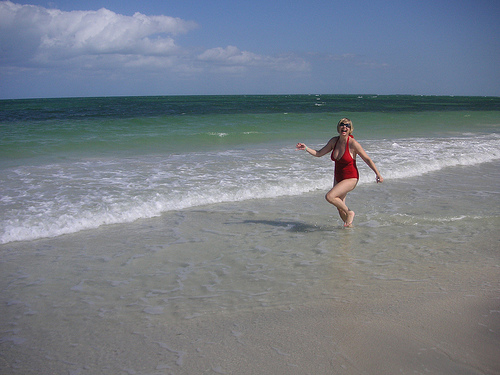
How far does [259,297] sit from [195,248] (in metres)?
1.50

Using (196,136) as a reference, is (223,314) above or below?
below

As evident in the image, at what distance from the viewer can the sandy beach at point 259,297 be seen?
9.02 ft

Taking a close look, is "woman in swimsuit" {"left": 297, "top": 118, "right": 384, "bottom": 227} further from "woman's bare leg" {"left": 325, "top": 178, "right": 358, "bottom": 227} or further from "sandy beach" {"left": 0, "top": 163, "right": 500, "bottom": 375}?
"sandy beach" {"left": 0, "top": 163, "right": 500, "bottom": 375}

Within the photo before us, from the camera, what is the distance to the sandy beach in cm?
275

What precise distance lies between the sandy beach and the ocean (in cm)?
2

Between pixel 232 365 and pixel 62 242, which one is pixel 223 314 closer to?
pixel 232 365

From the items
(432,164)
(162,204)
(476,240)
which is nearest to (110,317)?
(162,204)

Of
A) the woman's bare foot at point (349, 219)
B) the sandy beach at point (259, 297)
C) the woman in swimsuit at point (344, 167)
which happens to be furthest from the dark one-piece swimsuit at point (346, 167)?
the sandy beach at point (259, 297)

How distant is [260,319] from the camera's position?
10.7 ft

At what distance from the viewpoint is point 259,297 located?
12.0 ft

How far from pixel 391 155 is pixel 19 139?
13526mm

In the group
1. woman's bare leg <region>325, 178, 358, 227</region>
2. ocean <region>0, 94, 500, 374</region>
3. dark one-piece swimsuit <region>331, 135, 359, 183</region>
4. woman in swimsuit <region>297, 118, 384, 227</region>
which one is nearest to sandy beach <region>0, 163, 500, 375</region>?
ocean <region>0, 94, 500, 374</region>

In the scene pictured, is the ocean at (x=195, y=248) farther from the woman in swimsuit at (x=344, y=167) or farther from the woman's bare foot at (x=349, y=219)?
the woman in swimsuit at (x=344, y=167)

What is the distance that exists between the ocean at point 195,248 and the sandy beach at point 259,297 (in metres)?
0.02
